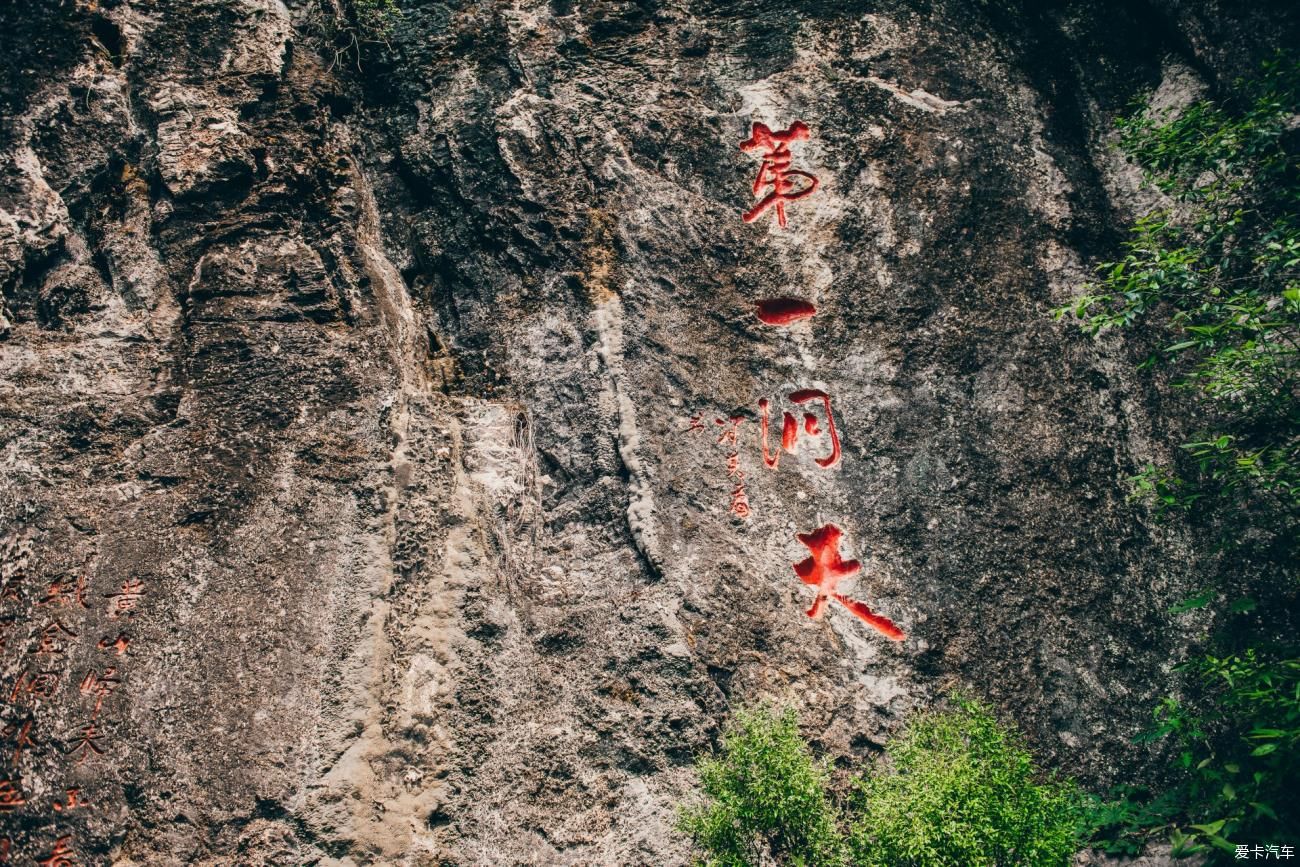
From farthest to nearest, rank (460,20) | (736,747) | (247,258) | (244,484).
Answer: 1. (460,20)
2. (247,258)
3. (244,484)
4. (736,747)

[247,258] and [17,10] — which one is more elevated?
[17,10]

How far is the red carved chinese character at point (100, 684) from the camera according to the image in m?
4.12

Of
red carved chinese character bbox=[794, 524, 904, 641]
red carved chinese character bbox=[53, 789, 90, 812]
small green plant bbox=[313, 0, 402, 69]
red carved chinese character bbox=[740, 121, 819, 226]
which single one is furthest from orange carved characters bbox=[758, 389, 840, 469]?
red carved chinese character bbox=[53, 789, 90, 812]

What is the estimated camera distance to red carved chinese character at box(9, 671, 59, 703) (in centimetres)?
412

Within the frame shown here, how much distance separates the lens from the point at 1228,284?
498 cm

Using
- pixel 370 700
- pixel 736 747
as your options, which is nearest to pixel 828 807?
pixel 736 747

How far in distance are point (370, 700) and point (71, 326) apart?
2.74 m

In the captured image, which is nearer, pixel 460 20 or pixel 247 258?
pixel 247 258

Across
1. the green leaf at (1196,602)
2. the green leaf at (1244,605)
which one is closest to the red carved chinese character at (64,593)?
the green leaf at (1196,602)

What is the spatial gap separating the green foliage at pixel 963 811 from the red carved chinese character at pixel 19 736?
4006 millimetres

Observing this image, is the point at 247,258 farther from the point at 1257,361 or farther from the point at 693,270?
the point at 1257,361

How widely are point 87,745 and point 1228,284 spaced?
669 cm

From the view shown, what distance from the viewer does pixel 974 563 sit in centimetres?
493

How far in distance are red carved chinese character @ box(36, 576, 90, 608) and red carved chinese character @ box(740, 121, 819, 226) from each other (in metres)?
4.34
